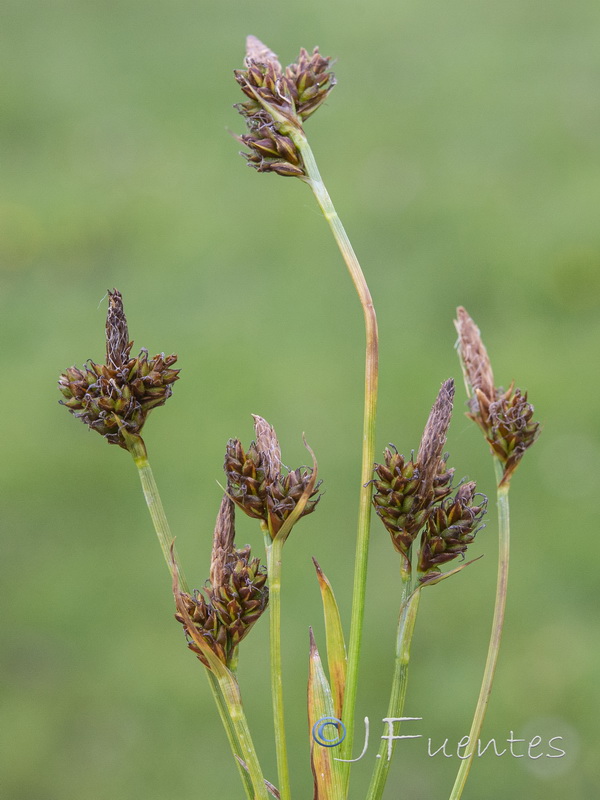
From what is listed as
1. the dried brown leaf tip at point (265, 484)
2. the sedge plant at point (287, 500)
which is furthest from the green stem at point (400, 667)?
the dried brown leaf tip at point (265, 484)

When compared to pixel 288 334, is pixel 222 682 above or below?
below

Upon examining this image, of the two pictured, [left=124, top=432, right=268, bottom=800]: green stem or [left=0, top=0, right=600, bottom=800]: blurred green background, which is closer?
[left=124, top=432, right=268, bottom=800]: green stem

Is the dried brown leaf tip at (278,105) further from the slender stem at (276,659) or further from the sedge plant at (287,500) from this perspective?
the slender stem at (276,659)

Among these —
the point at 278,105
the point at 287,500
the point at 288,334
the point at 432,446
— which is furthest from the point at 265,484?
the point at 288,334

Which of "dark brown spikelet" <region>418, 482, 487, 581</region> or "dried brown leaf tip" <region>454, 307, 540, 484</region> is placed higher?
"dried brown leaf tip" <region>454, 307, 540, 484</region>

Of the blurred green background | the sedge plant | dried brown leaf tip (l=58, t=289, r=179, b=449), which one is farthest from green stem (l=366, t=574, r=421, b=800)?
the blurred green background

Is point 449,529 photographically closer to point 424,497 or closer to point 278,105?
point 424,497

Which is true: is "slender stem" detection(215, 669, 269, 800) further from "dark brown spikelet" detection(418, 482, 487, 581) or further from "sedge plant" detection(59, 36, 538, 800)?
"dark brown spikelet" detection(418, 482, 487, 581)
